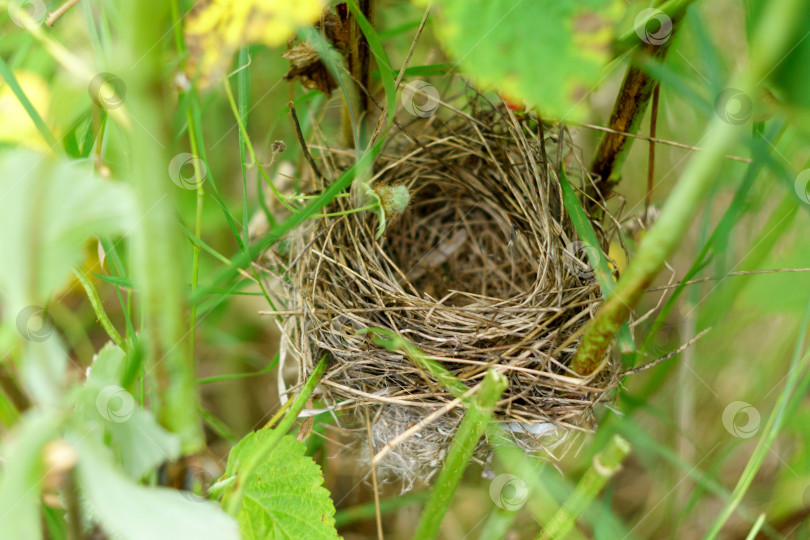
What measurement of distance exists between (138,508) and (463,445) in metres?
0.34

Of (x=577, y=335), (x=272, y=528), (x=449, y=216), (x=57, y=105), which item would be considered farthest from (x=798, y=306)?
(x=57, y=105)

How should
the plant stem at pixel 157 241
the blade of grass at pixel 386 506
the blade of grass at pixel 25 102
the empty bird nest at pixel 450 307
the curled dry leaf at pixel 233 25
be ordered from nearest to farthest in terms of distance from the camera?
the plant stem at pixel 157 241 → the curled dry leaf at pixel 233 25 → the blade of grass at pixel 25 102 → the empty bird nest at pixel 450 307 → the blade of grass at pixel 386 506

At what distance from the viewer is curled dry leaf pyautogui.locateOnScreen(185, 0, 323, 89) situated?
505 mm

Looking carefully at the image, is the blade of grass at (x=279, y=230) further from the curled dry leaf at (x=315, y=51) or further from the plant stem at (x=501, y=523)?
the plant stem at (x=501, y=523)

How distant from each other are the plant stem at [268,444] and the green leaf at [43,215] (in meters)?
0.27

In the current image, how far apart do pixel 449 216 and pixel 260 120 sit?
65cm

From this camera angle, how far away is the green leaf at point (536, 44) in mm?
404

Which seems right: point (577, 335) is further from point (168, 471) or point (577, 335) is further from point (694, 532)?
point (694, 532)

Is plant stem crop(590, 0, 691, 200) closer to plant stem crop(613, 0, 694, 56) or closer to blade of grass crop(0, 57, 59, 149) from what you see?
plant stem crop(613, 0, 694, 56)

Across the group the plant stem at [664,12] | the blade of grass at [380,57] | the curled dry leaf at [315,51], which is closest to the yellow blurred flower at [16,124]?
the curled dry leaf at [315,51]

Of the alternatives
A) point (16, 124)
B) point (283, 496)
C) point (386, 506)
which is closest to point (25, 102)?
point (16, 124)

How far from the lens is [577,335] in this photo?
697mm

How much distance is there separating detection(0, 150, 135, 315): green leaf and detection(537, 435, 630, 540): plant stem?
45 centimetres

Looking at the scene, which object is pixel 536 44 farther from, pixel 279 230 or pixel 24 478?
pixel 24 478
